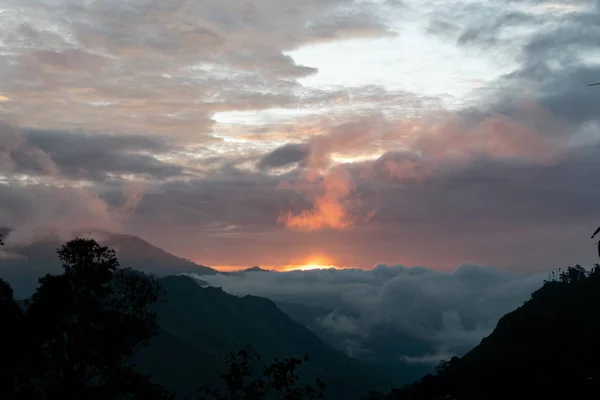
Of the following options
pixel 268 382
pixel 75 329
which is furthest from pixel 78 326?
pixel 268 382

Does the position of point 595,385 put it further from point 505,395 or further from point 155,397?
point 155,397

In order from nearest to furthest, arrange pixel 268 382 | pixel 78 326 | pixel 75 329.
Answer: pixel 268 382 → pixel 75 329 → pixel 78 326

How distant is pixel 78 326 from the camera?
60438 millimetres

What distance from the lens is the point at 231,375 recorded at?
23781mm

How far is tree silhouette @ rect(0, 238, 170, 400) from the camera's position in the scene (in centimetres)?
5622

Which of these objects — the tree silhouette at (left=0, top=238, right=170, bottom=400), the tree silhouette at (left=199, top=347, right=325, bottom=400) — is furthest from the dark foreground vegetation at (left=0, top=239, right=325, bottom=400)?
the tree silhouette at (left=199, top=347, right=325, bottom=400)

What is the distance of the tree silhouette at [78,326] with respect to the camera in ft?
184

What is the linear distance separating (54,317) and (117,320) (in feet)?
23.0

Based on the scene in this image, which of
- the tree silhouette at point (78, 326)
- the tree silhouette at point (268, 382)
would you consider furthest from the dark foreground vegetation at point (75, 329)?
the tree silhouette at point (268, 382)

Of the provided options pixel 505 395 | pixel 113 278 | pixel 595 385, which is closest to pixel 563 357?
pixel 505 395

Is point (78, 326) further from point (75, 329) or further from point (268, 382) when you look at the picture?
point (268, 382)

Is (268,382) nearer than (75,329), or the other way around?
(268,382)

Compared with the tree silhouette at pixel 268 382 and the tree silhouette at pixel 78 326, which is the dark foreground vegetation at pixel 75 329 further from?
the tree silhouette at pixel 268 382

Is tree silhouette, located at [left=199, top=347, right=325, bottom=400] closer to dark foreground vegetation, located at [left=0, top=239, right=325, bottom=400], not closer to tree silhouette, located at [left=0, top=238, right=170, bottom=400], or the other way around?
dark foreground vegetation, located at [left=0, top=239, right=325, bottom=400]
